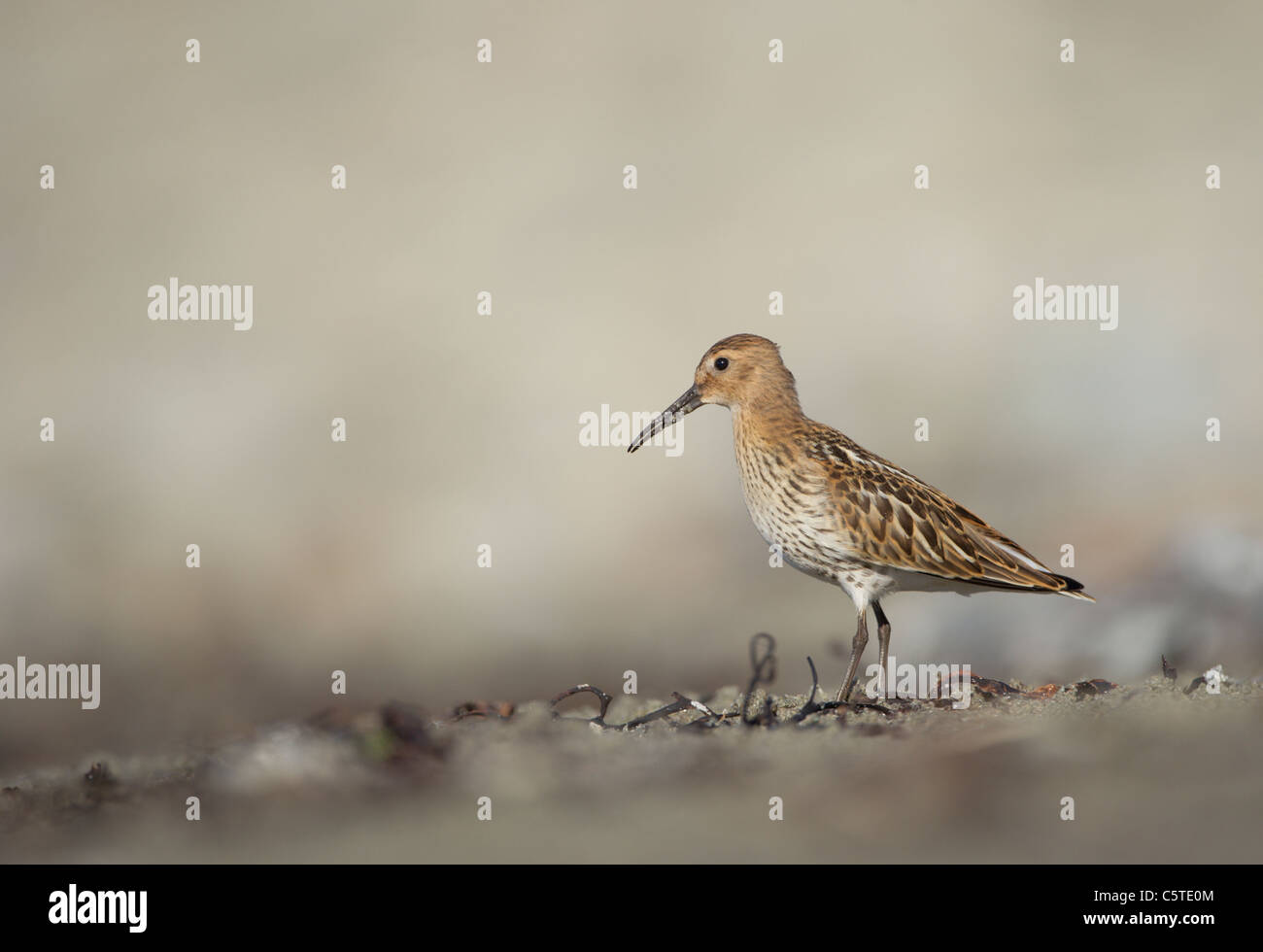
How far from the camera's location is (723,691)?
9555 mm

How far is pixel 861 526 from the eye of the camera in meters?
8.89

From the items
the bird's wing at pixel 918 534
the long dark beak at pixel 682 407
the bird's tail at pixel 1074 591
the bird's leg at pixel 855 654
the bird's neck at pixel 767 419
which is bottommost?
the bird's leg at pixel 855 654

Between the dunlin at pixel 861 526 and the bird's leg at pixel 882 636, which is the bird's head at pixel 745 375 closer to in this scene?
the dunlin at pixel 861 526

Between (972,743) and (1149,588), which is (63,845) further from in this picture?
(1149,588)

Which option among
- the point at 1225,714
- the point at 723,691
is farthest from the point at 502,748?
the point at 1225,714

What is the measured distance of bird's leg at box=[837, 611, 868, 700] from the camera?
8.65 metres

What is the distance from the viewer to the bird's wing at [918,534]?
8875 mm

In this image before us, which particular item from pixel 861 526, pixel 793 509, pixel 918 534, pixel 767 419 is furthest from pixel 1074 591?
pixel 767 419

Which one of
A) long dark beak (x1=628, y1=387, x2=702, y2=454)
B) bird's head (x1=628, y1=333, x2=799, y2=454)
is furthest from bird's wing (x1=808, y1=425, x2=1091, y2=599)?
long dark beak (x1=628, y1=387, x2=702, y2=454)

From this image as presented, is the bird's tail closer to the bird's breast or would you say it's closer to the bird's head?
the bird's breast

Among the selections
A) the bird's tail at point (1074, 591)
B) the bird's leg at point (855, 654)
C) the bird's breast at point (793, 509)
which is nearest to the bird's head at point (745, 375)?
the bird's breast at point (793, 509)

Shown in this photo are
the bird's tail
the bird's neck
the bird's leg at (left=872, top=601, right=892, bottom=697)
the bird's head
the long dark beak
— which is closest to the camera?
the bird's tail

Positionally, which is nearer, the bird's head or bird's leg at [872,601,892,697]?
bird's leg at [872,601,892,697]

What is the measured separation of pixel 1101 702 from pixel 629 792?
301 centimetres
